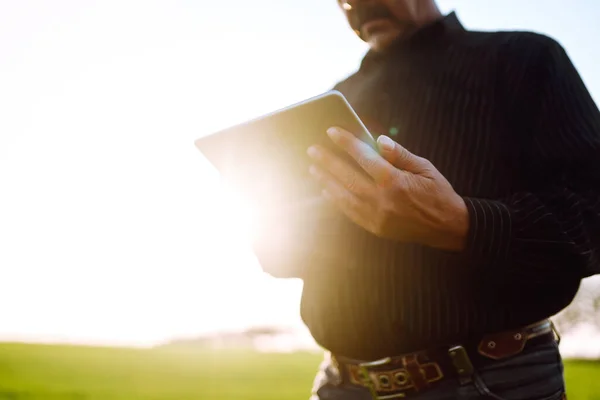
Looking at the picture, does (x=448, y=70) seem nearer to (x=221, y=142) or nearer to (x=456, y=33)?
(x=456, y=33)

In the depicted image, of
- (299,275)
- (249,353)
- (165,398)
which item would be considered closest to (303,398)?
(165,398)

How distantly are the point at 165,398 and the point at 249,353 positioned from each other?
192 inches

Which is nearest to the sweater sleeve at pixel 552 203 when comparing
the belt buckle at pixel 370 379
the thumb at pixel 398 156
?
the thumb at pixel 398 156

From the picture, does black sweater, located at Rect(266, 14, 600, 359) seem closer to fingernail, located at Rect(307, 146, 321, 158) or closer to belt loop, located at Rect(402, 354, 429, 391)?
belt loop, located at Rect(402, 354, 429, 391)

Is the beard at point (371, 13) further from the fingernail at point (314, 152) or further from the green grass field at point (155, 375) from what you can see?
the green grass field at point (155, 375)

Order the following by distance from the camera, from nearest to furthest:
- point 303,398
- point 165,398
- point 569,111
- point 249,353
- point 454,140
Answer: point 569,111
point 454,140
point 165,398
point 303,398
point 249,353

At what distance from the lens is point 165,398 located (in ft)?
29.3

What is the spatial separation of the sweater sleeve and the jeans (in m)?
0.27

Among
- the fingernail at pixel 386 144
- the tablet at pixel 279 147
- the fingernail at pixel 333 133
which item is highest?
the tablet at pixel 279 147

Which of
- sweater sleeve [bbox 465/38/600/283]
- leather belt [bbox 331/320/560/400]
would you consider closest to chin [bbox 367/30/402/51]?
sweater sleeve [bbox 465/38/600/283]

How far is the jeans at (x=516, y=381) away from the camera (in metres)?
1.46

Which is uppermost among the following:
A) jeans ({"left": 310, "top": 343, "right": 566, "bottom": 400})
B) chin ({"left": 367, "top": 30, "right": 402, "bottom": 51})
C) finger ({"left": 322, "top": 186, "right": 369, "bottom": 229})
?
chin ({"left": 367, "top": 30, "right": 402, "bottom": 51})

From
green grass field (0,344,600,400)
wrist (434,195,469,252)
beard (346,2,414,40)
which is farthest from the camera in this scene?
green grass field (0,344,600,400)

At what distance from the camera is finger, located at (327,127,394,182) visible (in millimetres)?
1128
